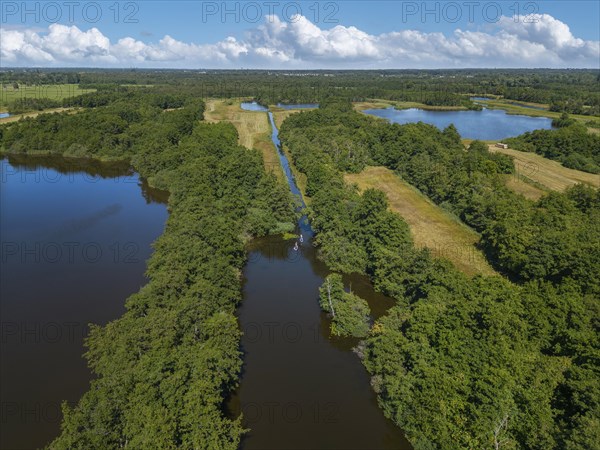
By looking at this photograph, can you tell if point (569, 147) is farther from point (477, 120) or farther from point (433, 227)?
point (477, 120)

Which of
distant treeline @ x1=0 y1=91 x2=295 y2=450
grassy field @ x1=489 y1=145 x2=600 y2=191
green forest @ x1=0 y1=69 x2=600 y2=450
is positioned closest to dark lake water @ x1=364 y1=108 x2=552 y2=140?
grassy field @ x1=489 y1=145 x2=600 y2=191

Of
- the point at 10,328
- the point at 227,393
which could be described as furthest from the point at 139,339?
the point at 10,328

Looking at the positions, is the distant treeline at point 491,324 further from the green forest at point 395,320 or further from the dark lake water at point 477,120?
the dark lake water at point 477,120

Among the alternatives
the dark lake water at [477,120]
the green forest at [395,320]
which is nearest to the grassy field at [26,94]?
the green forest at [395,320]

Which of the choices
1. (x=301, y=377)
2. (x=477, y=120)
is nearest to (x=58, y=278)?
(x=301, y=377)

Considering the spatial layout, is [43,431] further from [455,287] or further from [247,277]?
[455,287]

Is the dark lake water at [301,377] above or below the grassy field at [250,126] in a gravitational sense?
below
